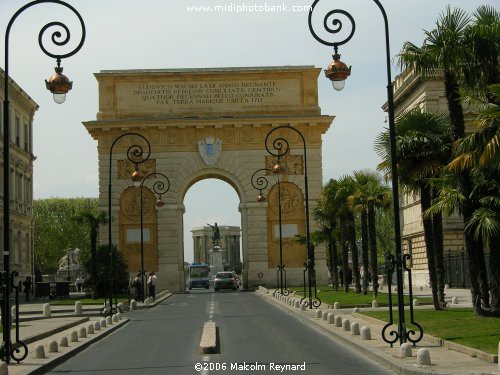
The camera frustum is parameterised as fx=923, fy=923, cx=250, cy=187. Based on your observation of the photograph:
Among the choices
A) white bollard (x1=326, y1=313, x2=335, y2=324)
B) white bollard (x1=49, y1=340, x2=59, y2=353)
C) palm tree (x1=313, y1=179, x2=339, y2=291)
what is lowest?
white bollard (x1=49, y1=340, x2=59, y2=353)

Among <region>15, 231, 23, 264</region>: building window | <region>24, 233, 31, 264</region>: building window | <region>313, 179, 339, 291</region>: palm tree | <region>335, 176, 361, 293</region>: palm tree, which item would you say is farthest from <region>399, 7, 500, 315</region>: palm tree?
<region>24, 233, 31, 264</region>: building window

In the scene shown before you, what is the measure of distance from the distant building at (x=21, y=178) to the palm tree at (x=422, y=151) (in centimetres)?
3862

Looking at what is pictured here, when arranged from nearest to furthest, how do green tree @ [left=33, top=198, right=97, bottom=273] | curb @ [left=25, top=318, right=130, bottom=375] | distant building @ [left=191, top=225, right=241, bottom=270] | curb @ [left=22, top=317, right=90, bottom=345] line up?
curb @ [left=25, top=318, right=130, bottom=375], curb @ [left=22, top=317, right=90, bottom=345], green tree @ [left=33, top=198, right=97, bottom=273], distant building @ [left=191, top=225, right=241, bottom=270]

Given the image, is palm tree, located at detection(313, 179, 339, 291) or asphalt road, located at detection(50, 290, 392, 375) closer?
asphalt road, located at detection(50, 290, 392, 375)

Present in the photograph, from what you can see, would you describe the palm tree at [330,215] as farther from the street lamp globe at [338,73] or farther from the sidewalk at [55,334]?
the street lamp globe at [338,73]

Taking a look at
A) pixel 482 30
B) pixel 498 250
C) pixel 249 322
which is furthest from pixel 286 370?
pixel 249 322

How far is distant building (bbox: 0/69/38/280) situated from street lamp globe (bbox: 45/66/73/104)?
43.7 meters

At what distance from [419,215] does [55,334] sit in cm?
3698

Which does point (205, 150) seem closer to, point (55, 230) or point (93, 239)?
point (93, 239)

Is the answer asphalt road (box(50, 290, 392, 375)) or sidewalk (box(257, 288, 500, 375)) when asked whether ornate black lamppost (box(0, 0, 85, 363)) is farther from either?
sidewalk (box(257, 288, 500, 375))

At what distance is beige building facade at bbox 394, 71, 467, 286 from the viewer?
56.0m

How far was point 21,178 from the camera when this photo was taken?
6775 centimetres

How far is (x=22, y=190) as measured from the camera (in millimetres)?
68312

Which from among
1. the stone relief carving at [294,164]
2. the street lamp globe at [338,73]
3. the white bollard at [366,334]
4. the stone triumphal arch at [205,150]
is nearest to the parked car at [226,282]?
the stone triumphal arch at [205,150]
